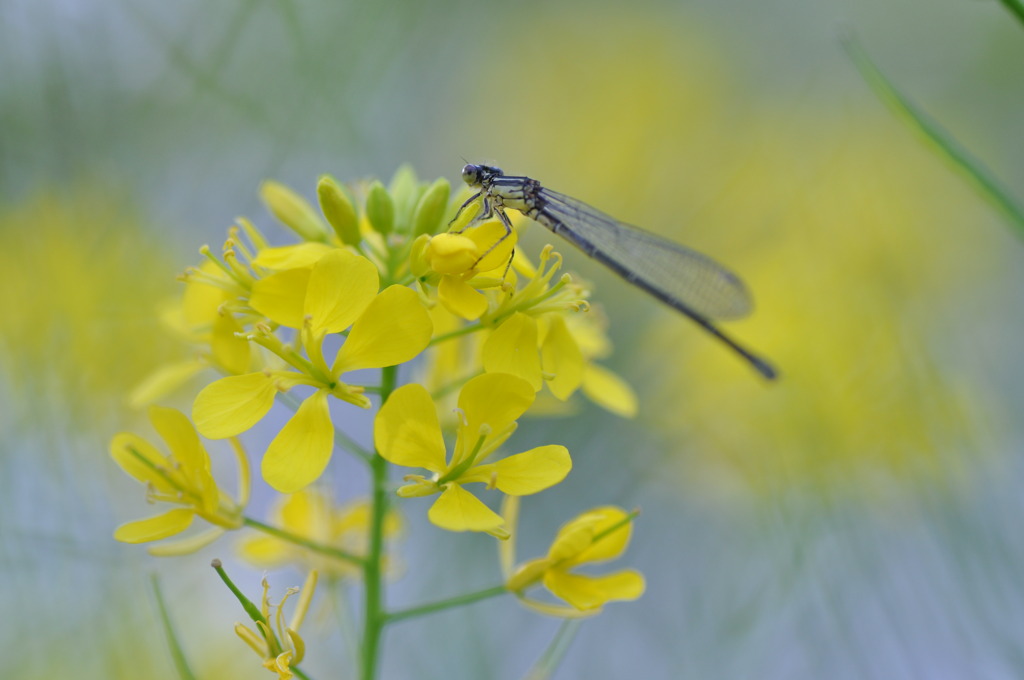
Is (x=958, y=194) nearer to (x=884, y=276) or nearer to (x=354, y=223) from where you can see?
(x=884, y=276)

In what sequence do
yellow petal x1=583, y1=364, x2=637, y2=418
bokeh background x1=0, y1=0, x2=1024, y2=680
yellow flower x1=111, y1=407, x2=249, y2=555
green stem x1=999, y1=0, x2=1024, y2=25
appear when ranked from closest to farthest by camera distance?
green stem x1=999, y1=0, x2=1024, y2=25, yellow flower x1=111, y1=407, x2=249, y2=555, yellow petal x1=583, y1=364, x2=637, y2=418, bokeh background x1=0, y1=0, x2=1024, y2=680

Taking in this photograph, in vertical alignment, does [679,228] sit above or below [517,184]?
above

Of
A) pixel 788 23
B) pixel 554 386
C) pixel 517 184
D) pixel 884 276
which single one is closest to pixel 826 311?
pixel 884 276

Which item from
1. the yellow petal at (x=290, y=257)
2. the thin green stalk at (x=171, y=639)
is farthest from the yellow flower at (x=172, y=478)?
the yellow petal at (x=290, y=257)

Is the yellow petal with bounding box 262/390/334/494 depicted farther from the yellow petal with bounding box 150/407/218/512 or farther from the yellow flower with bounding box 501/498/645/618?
the yellow flower with bounding box 501/498/645/618

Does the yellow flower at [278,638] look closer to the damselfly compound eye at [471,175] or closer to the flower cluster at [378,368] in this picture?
the flower cluster at [378,368]

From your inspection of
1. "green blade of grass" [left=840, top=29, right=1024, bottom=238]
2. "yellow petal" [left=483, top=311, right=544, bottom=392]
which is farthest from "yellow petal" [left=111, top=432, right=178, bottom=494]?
"green blade of grass" [left=840, top=29, right=1024, bottom=238]
